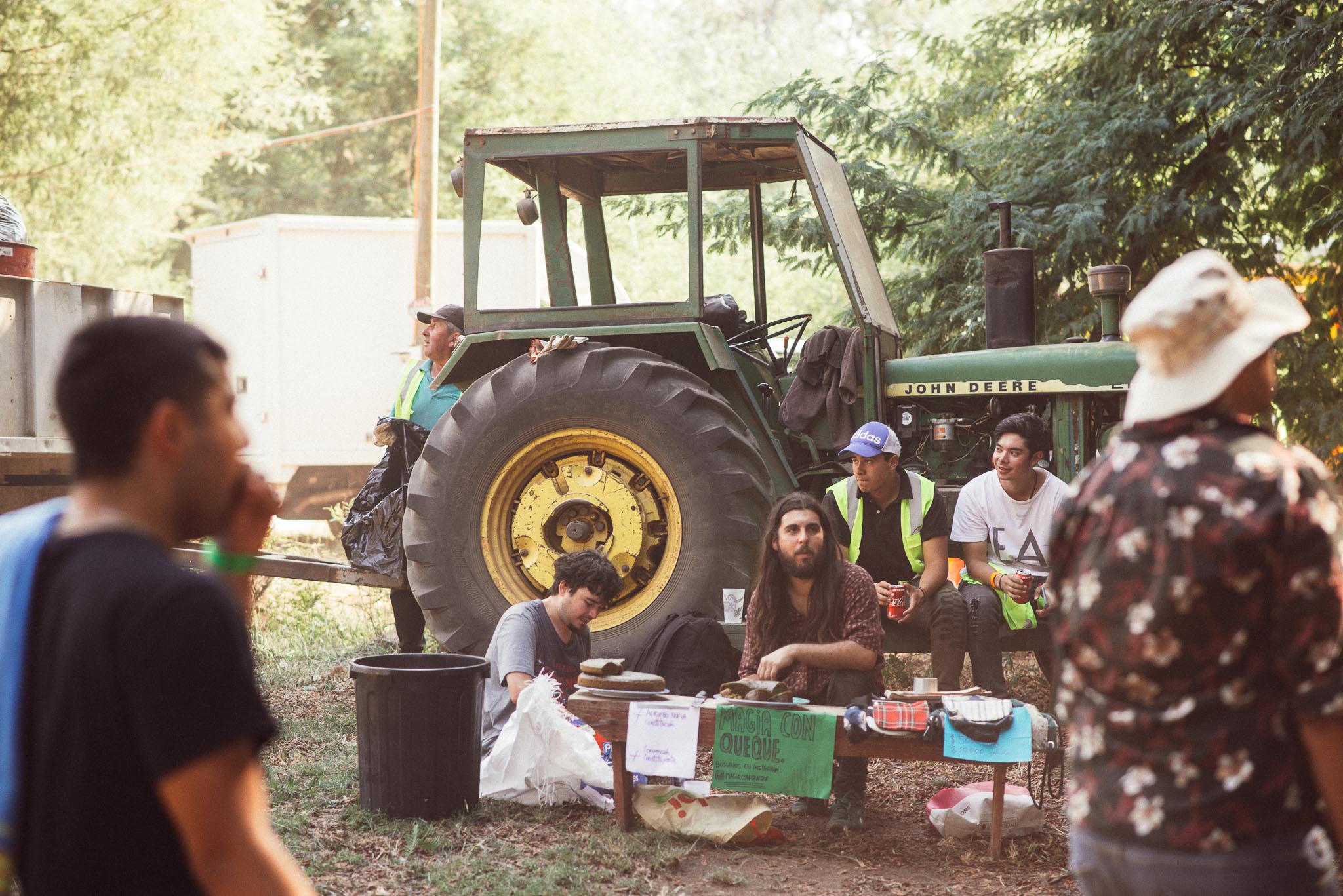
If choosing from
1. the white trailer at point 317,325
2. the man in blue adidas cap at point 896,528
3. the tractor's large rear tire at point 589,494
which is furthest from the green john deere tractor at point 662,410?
the white trailer at point 317,325

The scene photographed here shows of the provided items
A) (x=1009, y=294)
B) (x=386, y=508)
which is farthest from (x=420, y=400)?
(x=1009, y=294)

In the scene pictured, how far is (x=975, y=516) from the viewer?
5371mm

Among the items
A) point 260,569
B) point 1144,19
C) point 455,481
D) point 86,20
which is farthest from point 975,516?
point 86,20

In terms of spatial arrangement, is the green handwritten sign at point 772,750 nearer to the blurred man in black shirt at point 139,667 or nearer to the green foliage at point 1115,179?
the blurred man in black shirt at point 139,667

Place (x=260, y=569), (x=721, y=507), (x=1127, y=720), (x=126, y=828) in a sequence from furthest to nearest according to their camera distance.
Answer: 1. (x=260, y=569)
2. (x=721, y=507)
3. (x=1127, y=720)
4. (x=126, y=828)

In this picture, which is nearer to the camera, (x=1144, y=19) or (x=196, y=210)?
(x=1144, y=19)

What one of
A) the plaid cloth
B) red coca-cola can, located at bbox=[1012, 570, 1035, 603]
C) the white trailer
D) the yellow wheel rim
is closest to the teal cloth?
the yellow wheel rim

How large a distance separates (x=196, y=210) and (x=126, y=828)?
805 inches

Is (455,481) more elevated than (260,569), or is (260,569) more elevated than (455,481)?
(455,481)

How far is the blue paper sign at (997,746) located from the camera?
3.99 m

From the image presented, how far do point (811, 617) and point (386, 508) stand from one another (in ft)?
7.16

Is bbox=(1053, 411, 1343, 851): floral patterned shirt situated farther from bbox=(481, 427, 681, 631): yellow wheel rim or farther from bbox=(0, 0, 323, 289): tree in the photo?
bbox=(0, 0, 323, 289): tree

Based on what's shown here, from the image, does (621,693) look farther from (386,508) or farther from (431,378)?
(431,378)

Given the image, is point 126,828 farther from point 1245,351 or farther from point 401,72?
point 401,72
